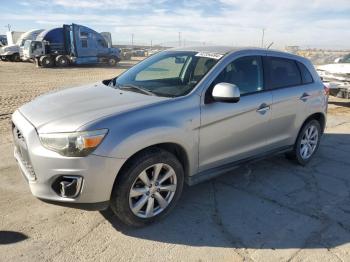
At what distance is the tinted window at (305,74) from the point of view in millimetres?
5039

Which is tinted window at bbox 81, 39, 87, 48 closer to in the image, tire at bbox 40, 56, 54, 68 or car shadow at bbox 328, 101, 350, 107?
tire at bbox 40, 56, 54, 68

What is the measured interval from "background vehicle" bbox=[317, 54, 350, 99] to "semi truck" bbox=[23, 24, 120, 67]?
1961 centimetres

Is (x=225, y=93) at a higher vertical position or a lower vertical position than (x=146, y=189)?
higher

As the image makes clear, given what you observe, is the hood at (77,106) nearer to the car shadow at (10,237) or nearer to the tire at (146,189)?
the tire at (146,189)

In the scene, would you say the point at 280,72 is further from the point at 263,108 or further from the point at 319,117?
the point at 319,117

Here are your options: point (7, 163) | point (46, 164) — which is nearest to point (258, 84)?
point (46, 164)

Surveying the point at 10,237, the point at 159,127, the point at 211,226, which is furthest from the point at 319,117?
the point at 10,237

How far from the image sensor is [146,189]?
11.1 ft

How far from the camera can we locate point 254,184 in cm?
456

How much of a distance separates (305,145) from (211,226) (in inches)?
97.4

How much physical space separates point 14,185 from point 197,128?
7.78 feet

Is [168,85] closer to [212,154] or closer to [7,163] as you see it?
[212,154]

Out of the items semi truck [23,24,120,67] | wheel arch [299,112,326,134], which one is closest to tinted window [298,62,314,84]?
wheel arch [299,112,326,134]

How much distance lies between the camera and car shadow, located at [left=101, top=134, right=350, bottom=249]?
11.0ft
